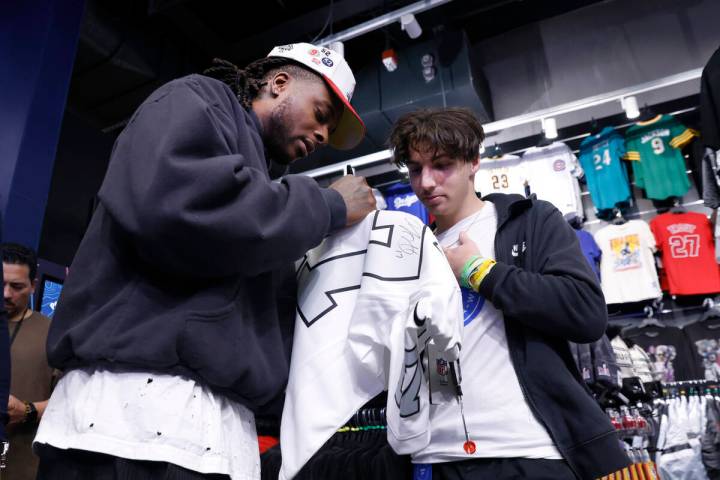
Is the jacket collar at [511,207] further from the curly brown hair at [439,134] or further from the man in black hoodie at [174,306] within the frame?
the man in black hoodie at [174,306]

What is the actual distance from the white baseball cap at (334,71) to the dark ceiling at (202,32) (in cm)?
346

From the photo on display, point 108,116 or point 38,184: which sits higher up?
point 108,116

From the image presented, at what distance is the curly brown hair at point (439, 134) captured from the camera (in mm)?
1616

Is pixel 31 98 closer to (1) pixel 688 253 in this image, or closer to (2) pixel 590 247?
(2) pixel 590 247

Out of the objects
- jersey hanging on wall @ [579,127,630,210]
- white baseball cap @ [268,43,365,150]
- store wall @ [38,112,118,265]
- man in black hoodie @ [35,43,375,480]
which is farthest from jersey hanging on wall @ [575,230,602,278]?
store wall @ [38,112,118,265]

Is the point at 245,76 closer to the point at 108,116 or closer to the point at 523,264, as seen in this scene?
the point at 523,264

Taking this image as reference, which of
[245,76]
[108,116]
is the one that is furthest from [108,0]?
[245,76]

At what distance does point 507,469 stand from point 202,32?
5.37m

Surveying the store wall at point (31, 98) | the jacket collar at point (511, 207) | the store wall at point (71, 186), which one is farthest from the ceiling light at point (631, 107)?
the store wall at point (71, 186)

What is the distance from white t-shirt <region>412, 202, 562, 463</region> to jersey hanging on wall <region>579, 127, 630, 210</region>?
140 inches

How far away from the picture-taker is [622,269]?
14.1 ft

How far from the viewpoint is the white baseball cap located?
134cm

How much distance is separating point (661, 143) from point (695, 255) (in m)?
0.93

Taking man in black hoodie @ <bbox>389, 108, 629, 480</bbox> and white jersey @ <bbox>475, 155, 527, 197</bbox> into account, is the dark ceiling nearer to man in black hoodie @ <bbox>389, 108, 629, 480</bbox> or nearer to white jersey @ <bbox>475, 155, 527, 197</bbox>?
white jersey @ <bbox>475, 155, 527, 197</bbox>
